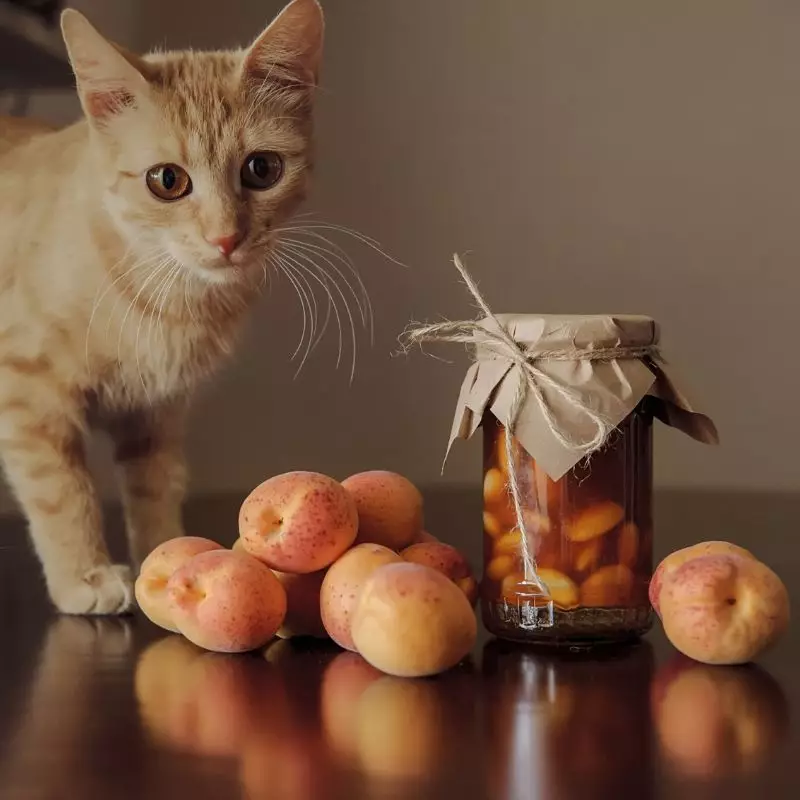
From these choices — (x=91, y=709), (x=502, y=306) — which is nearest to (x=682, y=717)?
(x=91, y=709)

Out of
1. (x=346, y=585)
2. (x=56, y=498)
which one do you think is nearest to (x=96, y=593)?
(x=56, y=498)

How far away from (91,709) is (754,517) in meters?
0.96

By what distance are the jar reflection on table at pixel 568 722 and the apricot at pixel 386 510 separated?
113 mm

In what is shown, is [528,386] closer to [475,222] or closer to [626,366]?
[626,366]

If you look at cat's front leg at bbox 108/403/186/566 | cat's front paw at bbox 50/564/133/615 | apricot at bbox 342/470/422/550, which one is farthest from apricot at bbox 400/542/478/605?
cat's front leg at bbox 108/403/186/566

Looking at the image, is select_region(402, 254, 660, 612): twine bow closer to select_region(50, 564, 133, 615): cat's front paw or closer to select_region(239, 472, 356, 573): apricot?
select_region(239, 472, 356, 573): apricot

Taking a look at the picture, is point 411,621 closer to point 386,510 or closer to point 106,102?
point 386,510

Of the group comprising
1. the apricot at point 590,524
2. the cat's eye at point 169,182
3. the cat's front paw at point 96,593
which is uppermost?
the cat's eye at point 169,182

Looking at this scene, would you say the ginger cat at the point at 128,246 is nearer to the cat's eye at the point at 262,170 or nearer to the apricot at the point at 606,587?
the cat's eye at the point at 262,170

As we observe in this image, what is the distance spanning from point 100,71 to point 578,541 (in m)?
0.57

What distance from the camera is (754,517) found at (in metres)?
1.45

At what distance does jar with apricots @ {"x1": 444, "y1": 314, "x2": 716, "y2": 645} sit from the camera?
2.63 ft

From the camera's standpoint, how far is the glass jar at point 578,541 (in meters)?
0.83

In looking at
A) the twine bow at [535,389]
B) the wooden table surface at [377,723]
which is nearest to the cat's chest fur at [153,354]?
the wooden table surface at [377,723]
